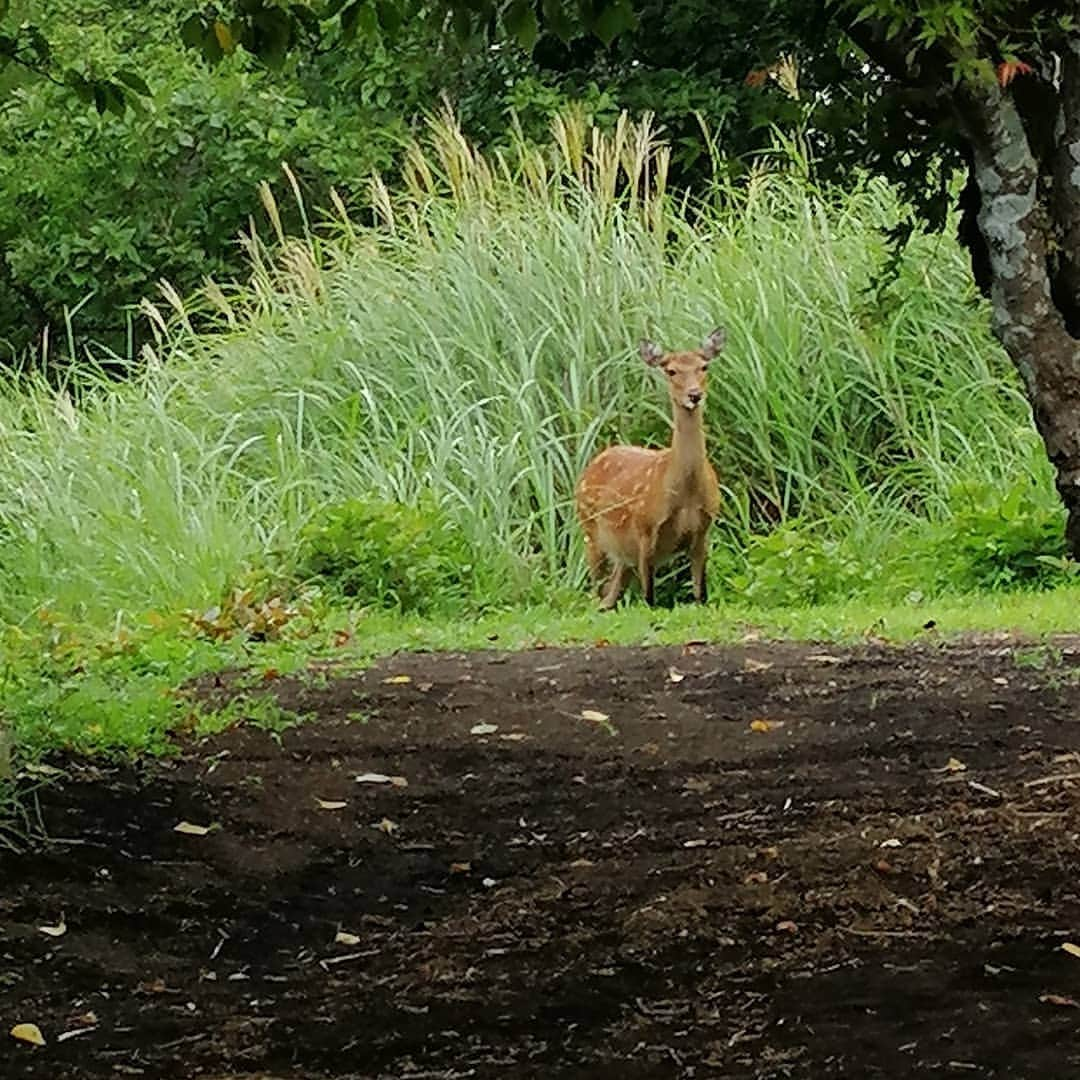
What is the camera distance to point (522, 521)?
10.2 meters

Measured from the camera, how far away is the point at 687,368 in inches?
360

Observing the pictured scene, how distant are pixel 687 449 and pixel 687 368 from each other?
14.1 inches

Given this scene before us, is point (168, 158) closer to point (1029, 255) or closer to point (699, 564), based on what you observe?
point (699, 564)

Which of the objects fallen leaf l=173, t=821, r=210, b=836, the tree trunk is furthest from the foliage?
fallen leaf l=173, t=821, r=210, b=836

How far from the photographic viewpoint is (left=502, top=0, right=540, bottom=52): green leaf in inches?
158

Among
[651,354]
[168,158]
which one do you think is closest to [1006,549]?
[651,354]

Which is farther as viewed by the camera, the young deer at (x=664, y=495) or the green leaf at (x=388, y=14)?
the young deer at (x=664, y=495)

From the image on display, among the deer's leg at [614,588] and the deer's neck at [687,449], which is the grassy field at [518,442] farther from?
the deer's neck at [687,449]

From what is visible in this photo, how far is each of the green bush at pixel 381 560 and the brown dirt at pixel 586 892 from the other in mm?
3013

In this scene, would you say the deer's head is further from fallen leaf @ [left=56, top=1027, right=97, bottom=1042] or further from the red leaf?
fallen leaf @ [left=56, top=1027, right=97, bottom=1042]

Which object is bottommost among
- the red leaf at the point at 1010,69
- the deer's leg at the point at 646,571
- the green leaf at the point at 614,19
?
the deer's leg at the point at 646,571

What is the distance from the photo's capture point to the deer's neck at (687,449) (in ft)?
29.7

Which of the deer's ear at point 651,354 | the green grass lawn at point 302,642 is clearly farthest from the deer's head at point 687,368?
the green grass lawn at point 302,642

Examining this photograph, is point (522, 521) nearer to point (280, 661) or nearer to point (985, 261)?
point (280, 661)
